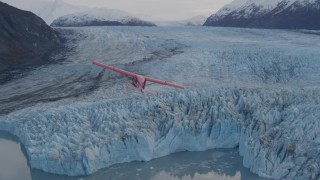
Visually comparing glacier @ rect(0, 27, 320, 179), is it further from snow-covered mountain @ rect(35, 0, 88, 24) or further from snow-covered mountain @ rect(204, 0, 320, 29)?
snow-covered mountain @ rect(35, 0, 88, 24)

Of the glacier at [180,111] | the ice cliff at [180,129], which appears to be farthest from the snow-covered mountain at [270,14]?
the ice cliff at [180,129]

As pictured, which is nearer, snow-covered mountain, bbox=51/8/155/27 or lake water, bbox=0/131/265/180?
lake water, bbox=0/131/265/180

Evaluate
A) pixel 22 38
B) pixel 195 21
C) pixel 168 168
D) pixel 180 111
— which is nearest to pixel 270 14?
pixel 195 21

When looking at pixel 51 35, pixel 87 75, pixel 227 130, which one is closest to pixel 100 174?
pixel 227 130

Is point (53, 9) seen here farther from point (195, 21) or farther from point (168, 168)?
point (168, 168)

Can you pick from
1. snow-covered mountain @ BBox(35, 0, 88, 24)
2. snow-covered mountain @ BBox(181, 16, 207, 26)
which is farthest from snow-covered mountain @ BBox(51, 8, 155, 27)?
snow-covered mountain @ BBox(35, 0, 88, 24)

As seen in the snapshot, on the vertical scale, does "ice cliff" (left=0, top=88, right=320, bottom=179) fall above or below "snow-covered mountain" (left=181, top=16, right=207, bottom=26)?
below
